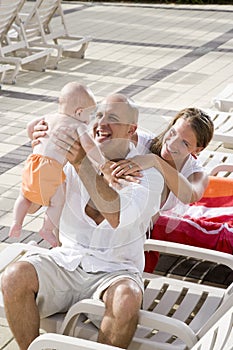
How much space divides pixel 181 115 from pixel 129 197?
33.0 inches

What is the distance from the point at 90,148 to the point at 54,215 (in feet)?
2.14

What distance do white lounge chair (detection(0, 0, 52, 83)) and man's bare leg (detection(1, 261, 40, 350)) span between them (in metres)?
6.42

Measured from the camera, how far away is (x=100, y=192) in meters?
3.41

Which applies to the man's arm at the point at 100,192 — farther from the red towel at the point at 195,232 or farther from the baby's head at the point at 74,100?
the red towel at the point at 195,232

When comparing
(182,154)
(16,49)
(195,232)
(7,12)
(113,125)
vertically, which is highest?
(113,125)

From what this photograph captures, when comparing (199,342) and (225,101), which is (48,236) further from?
(225,101)

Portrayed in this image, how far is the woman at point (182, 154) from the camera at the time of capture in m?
3.62

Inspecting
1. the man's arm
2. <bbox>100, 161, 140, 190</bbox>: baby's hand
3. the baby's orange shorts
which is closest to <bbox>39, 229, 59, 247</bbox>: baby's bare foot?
the baby's orange shorts

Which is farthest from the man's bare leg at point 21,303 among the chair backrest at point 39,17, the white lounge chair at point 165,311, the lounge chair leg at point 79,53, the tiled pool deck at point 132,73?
the lounge chair leg at point 79,53

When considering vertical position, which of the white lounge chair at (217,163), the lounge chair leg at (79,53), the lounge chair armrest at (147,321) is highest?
the lounge chair armrest at (147,321)

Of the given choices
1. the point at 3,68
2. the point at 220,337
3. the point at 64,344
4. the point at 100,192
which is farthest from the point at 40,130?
the point at 3,68

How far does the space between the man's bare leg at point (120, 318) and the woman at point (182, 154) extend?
550 mm

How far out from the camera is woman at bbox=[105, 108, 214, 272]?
3.62 metres

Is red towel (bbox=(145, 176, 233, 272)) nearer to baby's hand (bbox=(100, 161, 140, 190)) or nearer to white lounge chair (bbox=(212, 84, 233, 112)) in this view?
baby's hand (bbox=(100, 161, 140, 190))
